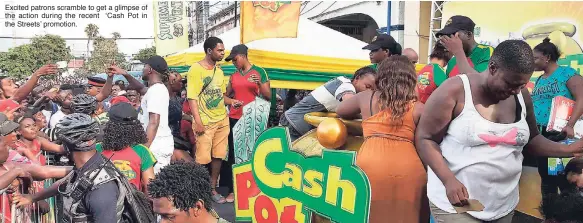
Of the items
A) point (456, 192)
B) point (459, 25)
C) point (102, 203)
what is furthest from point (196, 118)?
point (456, 192)

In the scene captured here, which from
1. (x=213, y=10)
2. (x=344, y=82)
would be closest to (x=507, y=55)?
(x=344, y=82)

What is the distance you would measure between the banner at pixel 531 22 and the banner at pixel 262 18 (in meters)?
3.22

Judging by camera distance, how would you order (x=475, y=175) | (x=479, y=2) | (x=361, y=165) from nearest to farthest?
(x=475, y=175) < (x=361, y=165) < (x=479, y=2)

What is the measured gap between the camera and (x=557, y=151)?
297cm

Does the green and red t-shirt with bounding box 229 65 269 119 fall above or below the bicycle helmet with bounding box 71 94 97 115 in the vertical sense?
above

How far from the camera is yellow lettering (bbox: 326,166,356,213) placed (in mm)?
3376

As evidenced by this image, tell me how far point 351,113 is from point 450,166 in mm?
909

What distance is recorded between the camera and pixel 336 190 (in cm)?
353

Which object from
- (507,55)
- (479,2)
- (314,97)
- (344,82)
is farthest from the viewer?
(479,2)

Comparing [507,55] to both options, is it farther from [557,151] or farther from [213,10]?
[213,10]

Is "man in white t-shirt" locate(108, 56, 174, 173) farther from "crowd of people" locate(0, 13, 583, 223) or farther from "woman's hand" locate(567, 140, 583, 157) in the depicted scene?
"woman's hand" locate(567, 140, 583, 157)

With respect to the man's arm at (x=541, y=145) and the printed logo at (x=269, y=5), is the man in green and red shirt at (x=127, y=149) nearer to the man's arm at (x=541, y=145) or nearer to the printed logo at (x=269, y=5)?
the man's arm at (x=541, y=145)

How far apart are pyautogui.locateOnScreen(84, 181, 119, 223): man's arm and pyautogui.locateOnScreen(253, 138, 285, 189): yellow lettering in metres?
1.41

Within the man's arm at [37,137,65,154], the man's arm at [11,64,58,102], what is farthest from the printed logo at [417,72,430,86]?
the man's arm at [11,64,58,102]
